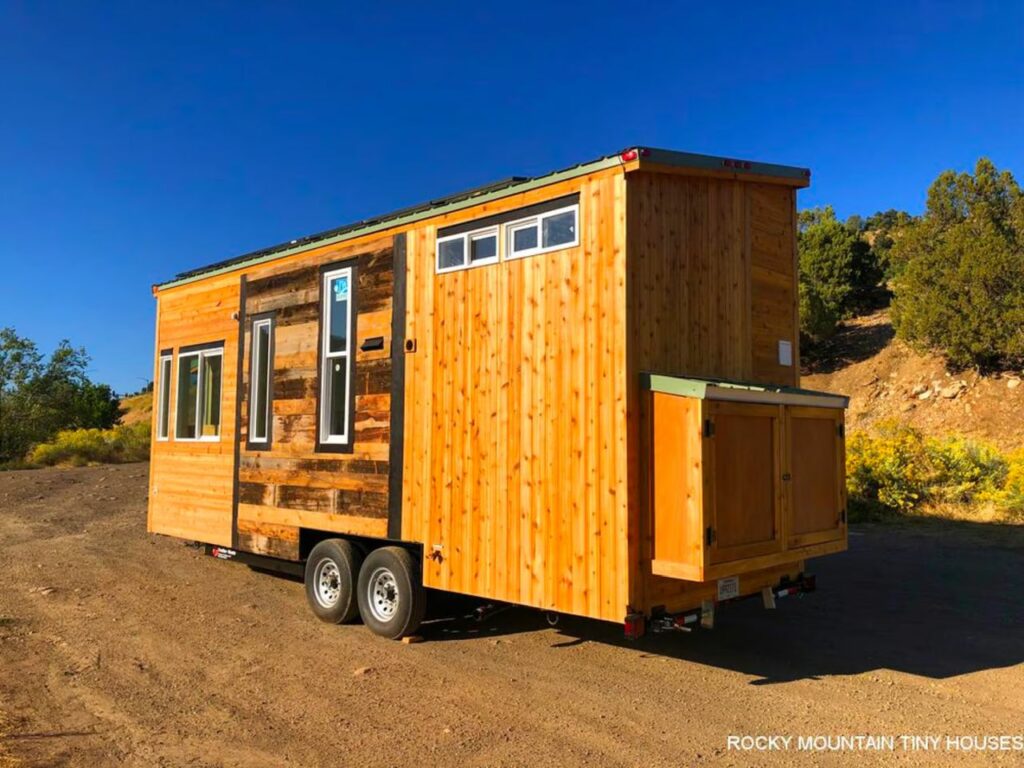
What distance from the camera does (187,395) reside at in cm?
1064

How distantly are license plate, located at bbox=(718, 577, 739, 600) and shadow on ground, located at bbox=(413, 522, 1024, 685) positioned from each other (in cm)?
67

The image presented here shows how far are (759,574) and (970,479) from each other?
1101 cm

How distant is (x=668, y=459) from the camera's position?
18.2 feet

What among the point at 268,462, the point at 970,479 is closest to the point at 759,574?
the point at 268,462

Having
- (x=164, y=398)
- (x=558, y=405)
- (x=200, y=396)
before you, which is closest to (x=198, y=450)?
(x=200, y=396)

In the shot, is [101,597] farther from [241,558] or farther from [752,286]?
[752,286]

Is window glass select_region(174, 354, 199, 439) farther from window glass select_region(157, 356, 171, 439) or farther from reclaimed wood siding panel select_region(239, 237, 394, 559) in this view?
reclaimed wood siding panel select_region(239, 237, 394, 559)

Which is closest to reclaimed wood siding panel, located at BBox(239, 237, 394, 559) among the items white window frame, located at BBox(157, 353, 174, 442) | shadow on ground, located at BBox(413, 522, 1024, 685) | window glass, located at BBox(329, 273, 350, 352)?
window glass, located at BBox(329, 273, 350, 352)

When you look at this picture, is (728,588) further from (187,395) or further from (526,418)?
(187,395)

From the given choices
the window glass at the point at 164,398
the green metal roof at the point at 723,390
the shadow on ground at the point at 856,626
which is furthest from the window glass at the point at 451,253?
the window glass at the point at 164,398

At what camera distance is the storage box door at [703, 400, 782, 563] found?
546 centimetres

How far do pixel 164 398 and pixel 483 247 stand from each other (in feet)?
21.0

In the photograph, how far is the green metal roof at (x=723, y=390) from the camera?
5.41m

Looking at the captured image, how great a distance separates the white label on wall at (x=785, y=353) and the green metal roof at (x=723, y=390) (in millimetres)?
861
